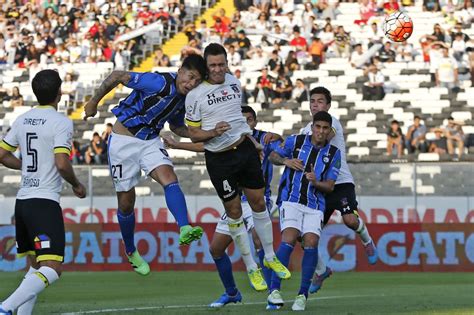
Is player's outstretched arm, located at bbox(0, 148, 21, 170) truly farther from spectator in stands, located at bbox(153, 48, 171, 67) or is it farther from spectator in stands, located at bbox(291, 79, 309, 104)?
spectator in stands, located at bbox(153, 48, 171, 67)

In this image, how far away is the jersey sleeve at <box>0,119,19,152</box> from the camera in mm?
11180

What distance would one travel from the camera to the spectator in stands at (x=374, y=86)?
30.6 meters

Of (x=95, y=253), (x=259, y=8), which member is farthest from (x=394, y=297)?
(x=259, y=8)

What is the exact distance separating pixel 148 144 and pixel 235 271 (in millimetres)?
9860

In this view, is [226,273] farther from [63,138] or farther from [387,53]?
[387,53]

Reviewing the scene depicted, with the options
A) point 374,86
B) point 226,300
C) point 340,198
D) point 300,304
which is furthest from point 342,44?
point 300,304

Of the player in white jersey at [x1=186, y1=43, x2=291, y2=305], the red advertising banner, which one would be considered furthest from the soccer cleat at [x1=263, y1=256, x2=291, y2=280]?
the red advertising banner

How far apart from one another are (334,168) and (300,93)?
55.0 feet

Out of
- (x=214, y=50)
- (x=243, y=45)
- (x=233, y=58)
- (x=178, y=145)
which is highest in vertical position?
(x=214, y=50)

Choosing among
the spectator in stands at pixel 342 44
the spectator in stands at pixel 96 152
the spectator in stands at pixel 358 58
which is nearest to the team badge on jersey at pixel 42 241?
the spectator in stands at pixel 96 152

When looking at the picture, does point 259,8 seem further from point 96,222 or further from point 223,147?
point 223,147

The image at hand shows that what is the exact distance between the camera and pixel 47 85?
11023 mm

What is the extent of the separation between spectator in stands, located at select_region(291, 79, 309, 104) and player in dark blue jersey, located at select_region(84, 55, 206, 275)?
17.1 m

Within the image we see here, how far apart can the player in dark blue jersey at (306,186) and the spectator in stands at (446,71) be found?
54.4ft
